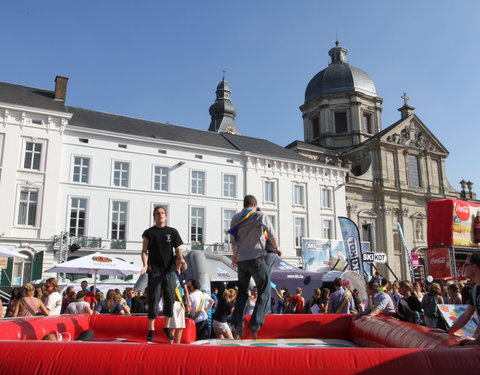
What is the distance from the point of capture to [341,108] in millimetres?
55312

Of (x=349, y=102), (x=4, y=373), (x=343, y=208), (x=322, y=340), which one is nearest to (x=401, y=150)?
(x=349, y=102)

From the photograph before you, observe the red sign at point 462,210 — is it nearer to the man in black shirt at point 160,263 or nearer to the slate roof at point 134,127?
the slate roof at point 134,127

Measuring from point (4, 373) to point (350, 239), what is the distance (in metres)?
18.7

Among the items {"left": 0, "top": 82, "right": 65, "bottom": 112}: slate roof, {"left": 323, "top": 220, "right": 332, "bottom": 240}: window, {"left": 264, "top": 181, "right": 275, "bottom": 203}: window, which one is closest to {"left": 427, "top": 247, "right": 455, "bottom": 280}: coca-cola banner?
{"left": 323, "top": 220, "right": 332, "bottom": 240}: window

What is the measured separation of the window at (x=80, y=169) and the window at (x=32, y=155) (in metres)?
2.24

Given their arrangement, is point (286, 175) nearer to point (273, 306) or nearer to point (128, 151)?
point (128, 151)

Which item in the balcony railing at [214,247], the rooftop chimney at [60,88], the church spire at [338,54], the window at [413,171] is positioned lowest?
the balcony railing at [214,247]

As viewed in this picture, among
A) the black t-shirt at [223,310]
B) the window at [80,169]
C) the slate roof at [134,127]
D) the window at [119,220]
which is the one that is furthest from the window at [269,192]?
the black t-shirt at [223,310]

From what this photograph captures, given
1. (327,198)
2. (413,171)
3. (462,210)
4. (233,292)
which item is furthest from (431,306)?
(413,171)

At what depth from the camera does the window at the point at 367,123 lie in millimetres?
55000

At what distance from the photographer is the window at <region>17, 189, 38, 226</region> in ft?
88.4

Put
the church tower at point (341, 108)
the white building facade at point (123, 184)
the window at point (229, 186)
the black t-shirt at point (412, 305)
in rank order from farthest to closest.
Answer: the church tower at point (341, 108), the window at point (229, 186), the white building facade at point (123, 184), the black t-shirt at point (412, 305)

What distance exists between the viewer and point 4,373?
4145mm

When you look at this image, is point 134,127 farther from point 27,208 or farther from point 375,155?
point 375,155
